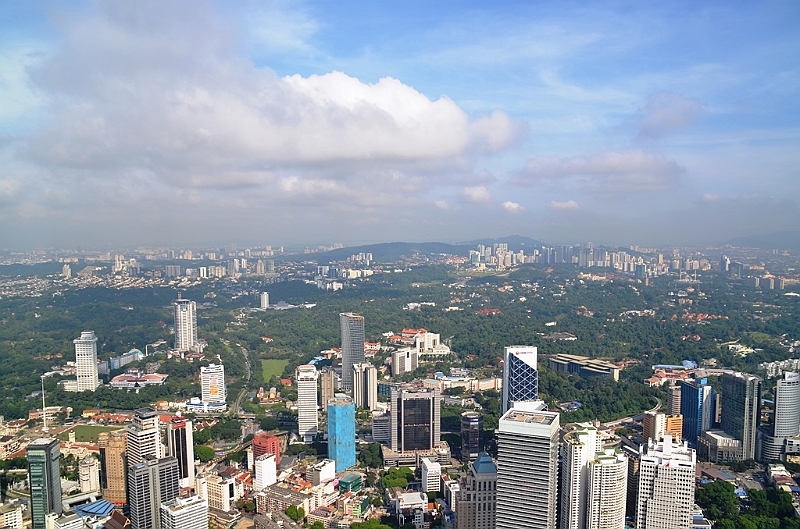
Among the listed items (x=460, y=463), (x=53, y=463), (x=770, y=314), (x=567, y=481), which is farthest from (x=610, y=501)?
(x=770, y=314)

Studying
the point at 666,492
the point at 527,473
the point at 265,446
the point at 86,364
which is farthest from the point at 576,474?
the point at 86,364

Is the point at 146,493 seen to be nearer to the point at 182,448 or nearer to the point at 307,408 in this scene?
the point at 182,448

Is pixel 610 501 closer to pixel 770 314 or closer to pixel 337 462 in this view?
pixel 337 462

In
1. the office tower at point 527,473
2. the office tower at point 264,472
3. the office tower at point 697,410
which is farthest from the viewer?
the office tower at point 697,410

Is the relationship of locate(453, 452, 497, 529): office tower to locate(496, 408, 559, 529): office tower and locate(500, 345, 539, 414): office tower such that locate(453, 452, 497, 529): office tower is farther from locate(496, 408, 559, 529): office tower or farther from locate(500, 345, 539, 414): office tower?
locate(500, 345, 539, 414): office tower

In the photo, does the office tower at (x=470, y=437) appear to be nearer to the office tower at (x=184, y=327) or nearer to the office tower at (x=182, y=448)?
the office tower at (x=182, y=448)

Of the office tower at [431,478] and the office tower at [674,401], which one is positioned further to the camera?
the office tower at [674,401]

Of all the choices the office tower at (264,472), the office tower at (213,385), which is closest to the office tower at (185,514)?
the office tower at (264,472)
